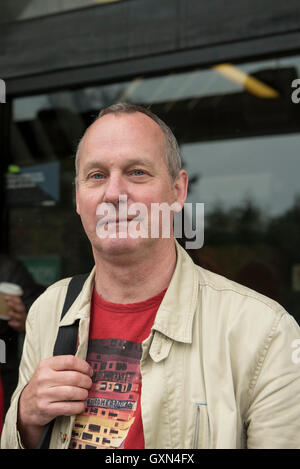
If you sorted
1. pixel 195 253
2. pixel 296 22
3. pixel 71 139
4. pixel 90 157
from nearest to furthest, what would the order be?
1. pixel 90 157
2. pixel 296 22
3. pixel 195 253
4. pixel 71 139

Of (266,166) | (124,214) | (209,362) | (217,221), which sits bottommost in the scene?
(209,362)

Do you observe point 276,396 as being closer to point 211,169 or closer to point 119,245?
point 119,245

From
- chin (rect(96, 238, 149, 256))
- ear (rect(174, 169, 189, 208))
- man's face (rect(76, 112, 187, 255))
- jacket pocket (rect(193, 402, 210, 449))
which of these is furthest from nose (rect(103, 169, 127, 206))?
jacket pocket (rect(193, 402, 210, 449))

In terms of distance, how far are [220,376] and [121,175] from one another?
71cm

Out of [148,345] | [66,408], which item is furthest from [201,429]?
[66,408]

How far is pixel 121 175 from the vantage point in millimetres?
1635

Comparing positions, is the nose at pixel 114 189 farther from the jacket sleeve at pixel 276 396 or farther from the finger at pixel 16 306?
the finger at pixel 16 306

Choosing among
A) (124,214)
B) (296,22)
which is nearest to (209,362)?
(124,214)

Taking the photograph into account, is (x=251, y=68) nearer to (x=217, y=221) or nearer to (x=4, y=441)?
(x=217, y=221)

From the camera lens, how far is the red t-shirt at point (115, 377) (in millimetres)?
1521

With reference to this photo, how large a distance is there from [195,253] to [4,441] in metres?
1.41

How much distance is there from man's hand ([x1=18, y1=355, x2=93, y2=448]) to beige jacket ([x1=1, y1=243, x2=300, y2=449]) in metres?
0.06

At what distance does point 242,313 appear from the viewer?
1559 millimetres

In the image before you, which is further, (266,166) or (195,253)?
(266,166)
